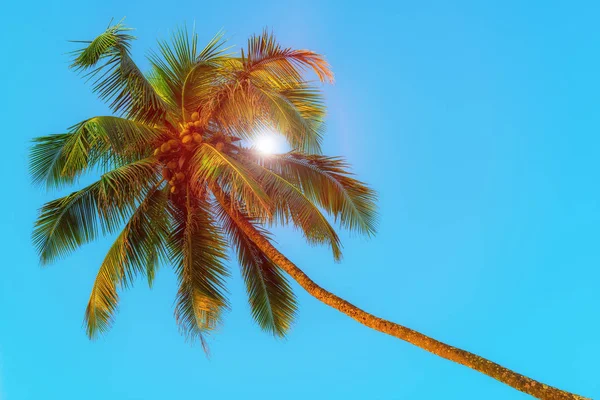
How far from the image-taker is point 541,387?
582cm

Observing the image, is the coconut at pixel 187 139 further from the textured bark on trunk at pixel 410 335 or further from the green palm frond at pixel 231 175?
the textured bark on trunk at pixel 410 335

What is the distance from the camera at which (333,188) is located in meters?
11.2

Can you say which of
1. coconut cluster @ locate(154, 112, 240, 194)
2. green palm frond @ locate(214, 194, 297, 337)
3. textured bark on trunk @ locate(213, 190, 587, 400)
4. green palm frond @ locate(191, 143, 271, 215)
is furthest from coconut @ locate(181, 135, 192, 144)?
green palm frond @ locate(214, 194, 297, 337)

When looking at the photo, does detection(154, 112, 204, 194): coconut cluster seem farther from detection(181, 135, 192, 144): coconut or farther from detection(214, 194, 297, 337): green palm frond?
detection(214, 194, 297, 337): green palm frond

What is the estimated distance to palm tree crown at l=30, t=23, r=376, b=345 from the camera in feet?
32.2

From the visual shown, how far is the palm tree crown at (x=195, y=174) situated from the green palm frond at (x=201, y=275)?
2cm

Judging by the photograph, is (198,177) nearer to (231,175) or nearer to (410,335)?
(231,175)

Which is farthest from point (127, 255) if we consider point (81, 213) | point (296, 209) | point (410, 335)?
point (410, 335)

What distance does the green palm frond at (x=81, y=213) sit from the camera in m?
10.3

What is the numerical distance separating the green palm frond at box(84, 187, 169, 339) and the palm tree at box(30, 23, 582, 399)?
20mm

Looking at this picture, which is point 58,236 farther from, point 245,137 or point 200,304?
point 245,137

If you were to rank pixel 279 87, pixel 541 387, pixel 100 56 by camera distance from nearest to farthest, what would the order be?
1. pixel 541 387
2. pixel 100 56
3. pixel 279 87

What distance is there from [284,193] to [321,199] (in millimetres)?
1544

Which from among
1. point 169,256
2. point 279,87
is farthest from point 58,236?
point 279,87
